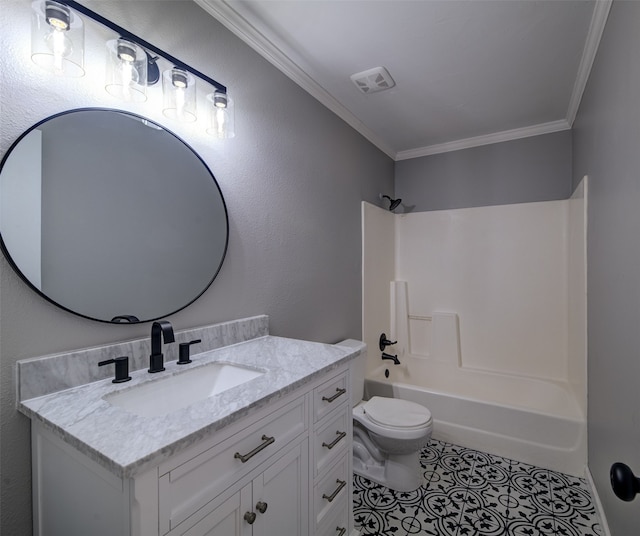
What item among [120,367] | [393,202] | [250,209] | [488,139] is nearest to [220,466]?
[120,367]

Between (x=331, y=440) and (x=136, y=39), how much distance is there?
1612 mm

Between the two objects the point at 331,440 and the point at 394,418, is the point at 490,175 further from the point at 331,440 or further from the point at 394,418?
the point at 331,440

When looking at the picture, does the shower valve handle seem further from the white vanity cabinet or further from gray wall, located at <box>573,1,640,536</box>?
the white vanity cabinet

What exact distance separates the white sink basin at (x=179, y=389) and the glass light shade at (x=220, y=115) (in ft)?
3.20

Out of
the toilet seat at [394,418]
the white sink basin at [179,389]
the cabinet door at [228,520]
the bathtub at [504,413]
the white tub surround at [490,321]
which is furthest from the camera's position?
the white tub surround at [490,321]

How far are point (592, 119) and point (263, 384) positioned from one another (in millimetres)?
2296

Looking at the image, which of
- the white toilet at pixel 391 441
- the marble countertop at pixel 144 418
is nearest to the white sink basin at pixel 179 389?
the marble countertop at pixel 144 418

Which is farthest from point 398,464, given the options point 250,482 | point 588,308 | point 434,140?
point 434,140

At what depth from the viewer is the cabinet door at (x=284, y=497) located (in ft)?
3.15

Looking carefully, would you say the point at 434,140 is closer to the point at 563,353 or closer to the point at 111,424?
the point at 563,353

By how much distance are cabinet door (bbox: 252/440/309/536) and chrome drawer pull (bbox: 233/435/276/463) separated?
3.6 inches

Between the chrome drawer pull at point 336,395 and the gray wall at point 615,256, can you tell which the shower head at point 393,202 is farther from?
the chrome drawer pull at point 336,395

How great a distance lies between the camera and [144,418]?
798mm

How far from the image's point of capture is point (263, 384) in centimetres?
103
